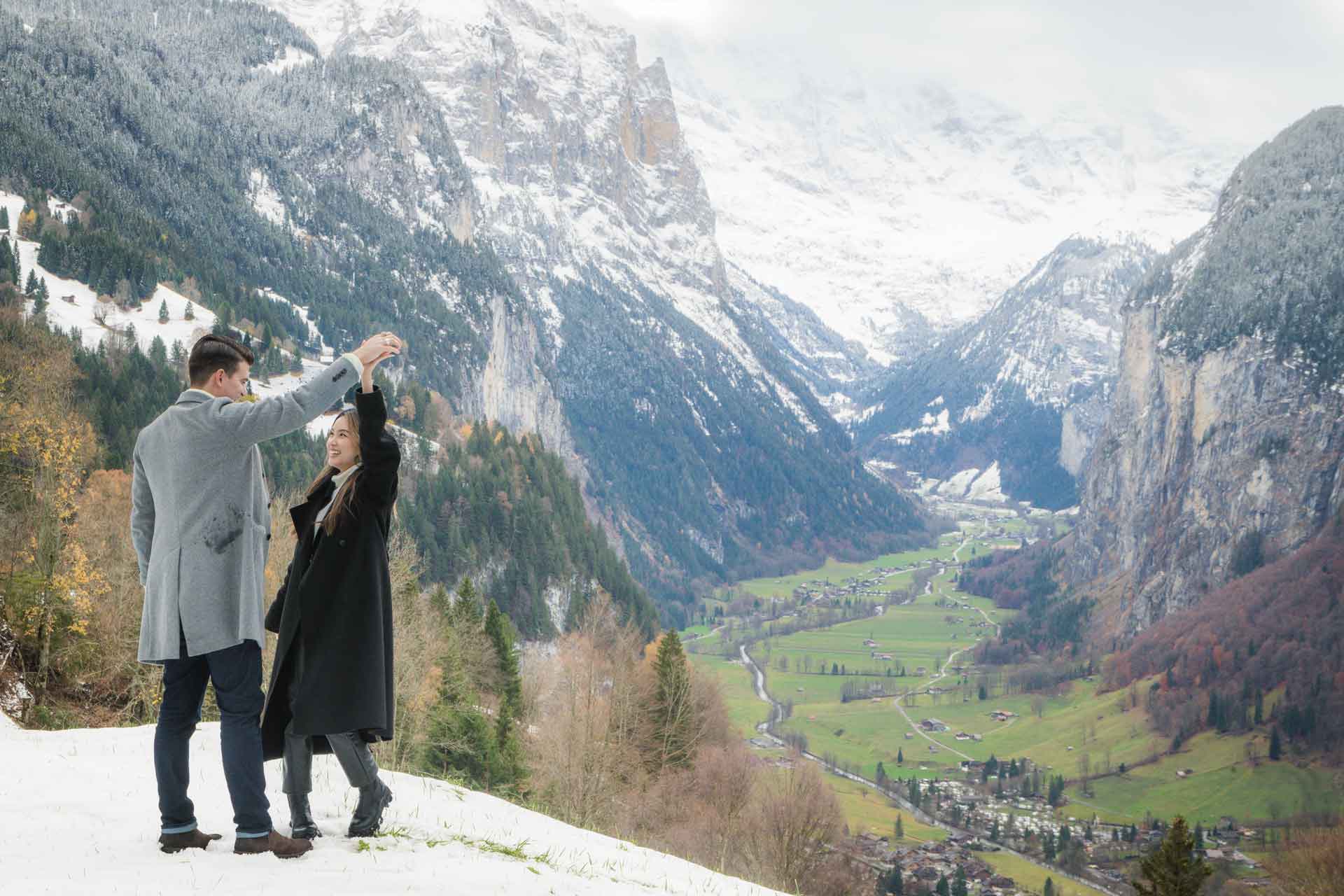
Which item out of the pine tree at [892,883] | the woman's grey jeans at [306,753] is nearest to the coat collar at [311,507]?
the woman's grey jeans at [306,753]

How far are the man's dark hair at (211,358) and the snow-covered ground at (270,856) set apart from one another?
3031mm

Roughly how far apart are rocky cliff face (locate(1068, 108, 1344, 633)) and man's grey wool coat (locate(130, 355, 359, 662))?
16945 centimetres

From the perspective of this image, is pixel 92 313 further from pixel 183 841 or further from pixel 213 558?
pixel 213 558

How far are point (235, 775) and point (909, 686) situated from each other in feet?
471

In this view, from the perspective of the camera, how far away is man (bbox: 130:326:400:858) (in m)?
6.14

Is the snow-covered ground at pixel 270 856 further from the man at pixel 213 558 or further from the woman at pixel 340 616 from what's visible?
the woman at pixel 340 616

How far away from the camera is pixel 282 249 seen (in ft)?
426

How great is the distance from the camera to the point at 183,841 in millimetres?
6500

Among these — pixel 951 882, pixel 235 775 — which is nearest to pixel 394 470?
pixel 235 775

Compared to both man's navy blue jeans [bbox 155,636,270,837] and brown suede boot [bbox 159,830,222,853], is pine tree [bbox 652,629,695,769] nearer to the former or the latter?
brown suede boot [bbox 159,830,222,853]

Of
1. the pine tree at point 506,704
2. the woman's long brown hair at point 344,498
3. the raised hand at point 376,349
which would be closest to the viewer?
the raised hand at point 376,349

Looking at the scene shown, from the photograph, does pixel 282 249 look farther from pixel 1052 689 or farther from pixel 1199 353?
pixel 1199 353

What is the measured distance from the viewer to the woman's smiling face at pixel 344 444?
6719mm

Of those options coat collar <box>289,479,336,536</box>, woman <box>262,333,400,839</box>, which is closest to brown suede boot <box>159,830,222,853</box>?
woman <box>262,333,400,839</box>
